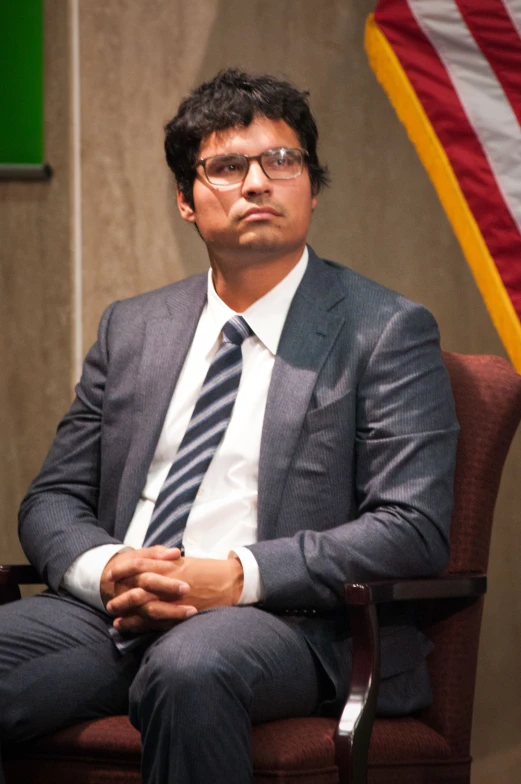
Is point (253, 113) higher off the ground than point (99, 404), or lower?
higher

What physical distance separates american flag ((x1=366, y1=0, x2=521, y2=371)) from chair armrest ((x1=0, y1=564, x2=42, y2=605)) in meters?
1.24

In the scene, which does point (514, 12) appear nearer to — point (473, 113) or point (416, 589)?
point (473, 113)

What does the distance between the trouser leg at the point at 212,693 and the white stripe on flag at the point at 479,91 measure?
1250 mm

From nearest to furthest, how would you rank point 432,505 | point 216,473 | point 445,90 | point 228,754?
1. point 228,754
2. point 432,505
3. point 216,473
4. point 445,90

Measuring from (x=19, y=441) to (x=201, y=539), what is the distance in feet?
4.47

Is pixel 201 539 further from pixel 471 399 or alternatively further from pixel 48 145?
pixel 48 145

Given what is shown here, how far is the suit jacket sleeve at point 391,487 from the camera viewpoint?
196cm

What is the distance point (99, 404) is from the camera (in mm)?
2414

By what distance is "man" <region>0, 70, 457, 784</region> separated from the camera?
6.18ft

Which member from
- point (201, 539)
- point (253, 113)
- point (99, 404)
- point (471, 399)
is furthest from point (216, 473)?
point (253, 113)

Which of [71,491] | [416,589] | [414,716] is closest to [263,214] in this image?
[71,491]

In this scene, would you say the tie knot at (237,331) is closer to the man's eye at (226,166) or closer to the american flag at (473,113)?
the man's eye at (226,166)

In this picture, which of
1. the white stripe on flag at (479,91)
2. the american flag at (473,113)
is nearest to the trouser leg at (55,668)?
the american flag at (473,113)

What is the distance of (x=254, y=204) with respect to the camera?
7.43 feet
